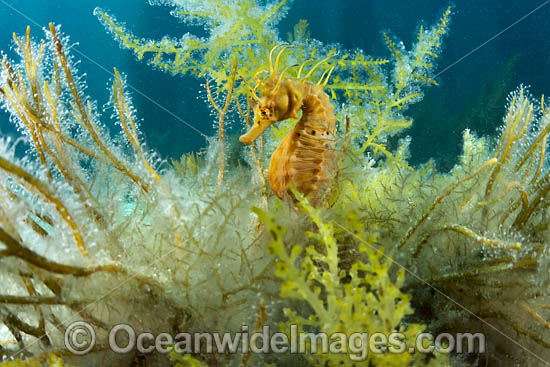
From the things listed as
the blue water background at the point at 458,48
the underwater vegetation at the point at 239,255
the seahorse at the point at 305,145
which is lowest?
the underwater vegetation at the point at 239,255

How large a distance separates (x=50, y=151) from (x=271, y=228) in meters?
1.13

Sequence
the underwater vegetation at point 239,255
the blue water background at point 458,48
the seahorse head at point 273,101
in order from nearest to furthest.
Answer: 1. the underwater vegetation at point 239,255
2. the seahorse head at point 273,101
3. the blue water background at point 458,48

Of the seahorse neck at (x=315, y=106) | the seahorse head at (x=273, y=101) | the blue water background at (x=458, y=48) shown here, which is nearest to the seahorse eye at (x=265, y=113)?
the seahorse head at (x=273, y=101)

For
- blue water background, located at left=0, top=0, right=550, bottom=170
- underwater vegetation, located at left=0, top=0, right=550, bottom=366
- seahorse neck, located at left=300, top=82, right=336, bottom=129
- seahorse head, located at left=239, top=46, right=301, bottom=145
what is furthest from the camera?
blue water background, located at left=0, top=0, right=550, bottom=170

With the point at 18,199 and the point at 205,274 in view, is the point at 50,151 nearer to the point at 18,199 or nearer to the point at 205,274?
the point at 18,199

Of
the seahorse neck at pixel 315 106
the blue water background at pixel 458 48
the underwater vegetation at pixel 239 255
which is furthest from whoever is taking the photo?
the blue water background at pixel 458 48

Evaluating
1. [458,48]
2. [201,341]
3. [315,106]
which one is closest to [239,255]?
[201,341]

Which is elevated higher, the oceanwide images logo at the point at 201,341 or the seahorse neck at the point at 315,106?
the seahorse neck at the point at 315,106

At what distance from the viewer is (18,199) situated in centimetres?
142

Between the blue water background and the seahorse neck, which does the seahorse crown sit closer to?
the seahorse neck

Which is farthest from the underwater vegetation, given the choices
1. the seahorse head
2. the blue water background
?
the blue water background

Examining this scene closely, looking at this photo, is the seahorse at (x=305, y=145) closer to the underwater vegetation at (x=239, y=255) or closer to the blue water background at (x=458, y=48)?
the underwater vegetation at (x=239, y=255)

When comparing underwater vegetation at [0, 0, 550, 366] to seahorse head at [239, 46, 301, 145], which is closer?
underwater vegetation at [0, 0, 550, 366]

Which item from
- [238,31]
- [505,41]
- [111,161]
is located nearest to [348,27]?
[505,41]
